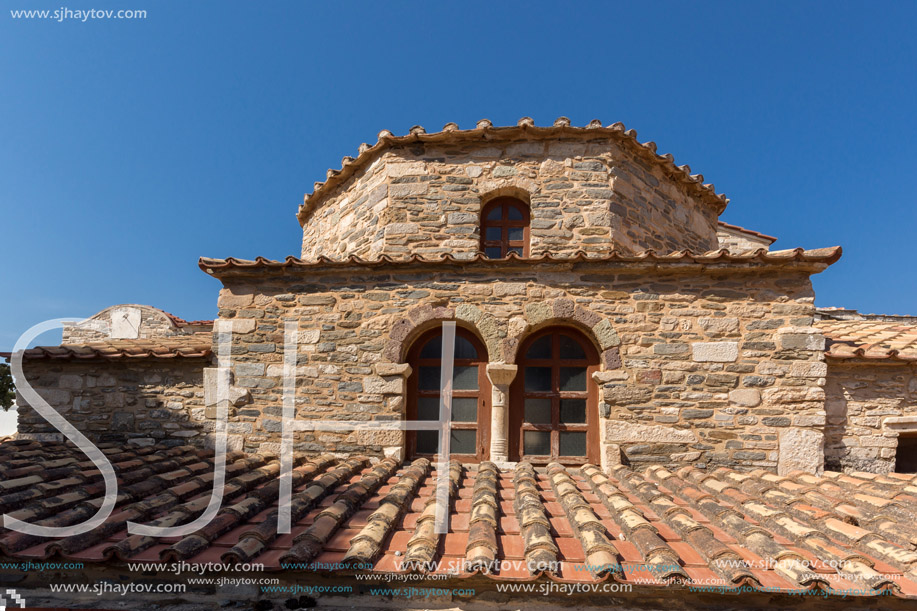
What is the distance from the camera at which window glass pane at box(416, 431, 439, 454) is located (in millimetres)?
5535

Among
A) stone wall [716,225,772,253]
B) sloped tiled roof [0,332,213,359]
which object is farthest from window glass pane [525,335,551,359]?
stone wall [716,225,772,253]

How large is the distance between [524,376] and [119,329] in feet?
40.2

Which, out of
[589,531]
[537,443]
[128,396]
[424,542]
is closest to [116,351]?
[128,396]

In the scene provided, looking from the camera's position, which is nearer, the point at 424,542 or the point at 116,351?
the point at 424,542

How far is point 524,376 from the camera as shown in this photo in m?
5.46

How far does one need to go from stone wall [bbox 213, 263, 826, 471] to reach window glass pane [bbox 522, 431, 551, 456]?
657mm

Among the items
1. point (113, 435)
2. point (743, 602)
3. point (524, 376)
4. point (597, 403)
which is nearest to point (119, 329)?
point (113, 435)

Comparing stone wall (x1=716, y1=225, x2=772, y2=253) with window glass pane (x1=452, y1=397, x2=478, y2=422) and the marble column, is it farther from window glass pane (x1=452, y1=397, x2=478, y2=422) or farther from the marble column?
window glass pane (x1=452, y1=397, x2=478, y2=422)

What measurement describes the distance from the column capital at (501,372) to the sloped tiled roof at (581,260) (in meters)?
1.16

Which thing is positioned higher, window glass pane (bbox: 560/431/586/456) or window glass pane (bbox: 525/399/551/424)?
window glass pane (bbox: 525/399/551/424)

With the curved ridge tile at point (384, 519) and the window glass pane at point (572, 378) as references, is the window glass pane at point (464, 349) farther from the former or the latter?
the curved ridge tile at point (384, 519)

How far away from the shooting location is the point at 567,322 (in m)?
5.32

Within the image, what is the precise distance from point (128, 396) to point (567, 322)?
5.43 metres

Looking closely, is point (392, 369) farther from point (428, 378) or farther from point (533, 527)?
point (533, 527)
